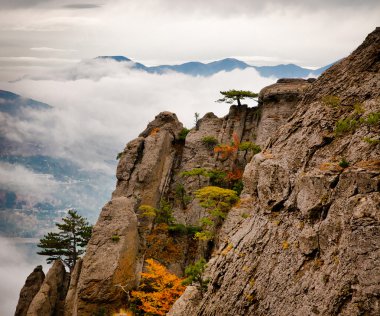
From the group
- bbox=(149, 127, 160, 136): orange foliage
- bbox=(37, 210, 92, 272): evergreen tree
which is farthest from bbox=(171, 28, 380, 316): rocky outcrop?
bbox=(149, 127, 160, 136): orange foliage

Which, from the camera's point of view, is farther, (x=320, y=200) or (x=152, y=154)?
(x=152, y=154)

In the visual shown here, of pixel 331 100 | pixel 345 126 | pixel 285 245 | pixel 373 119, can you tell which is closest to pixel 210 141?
pixel 331 100

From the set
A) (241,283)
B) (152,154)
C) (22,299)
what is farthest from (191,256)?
(241,283)

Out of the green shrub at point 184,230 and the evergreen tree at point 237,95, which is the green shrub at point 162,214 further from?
the evergreen tree at point 237,95

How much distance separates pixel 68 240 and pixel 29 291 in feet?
25.5

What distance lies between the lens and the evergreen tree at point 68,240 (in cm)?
4644

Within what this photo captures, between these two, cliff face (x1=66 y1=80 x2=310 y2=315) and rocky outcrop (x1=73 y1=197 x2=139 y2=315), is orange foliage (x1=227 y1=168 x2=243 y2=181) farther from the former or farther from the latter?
rocky outcrop (x1=73 y1=197 x2=139 y2=315)

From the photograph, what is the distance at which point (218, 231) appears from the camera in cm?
3597

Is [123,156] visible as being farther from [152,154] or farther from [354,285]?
[354,285]

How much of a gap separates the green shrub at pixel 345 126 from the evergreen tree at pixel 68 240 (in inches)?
1535

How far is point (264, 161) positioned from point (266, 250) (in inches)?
211

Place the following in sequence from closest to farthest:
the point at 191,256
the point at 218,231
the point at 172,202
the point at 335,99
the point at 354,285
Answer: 1. the point at 354,285
2. the point at 335,99
3. the point at 218,231
4. the point at 191,256
5. the point at 172,202

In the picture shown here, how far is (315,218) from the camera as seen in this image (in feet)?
46.7

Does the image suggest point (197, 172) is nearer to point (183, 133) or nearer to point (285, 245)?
point (183, 133)
